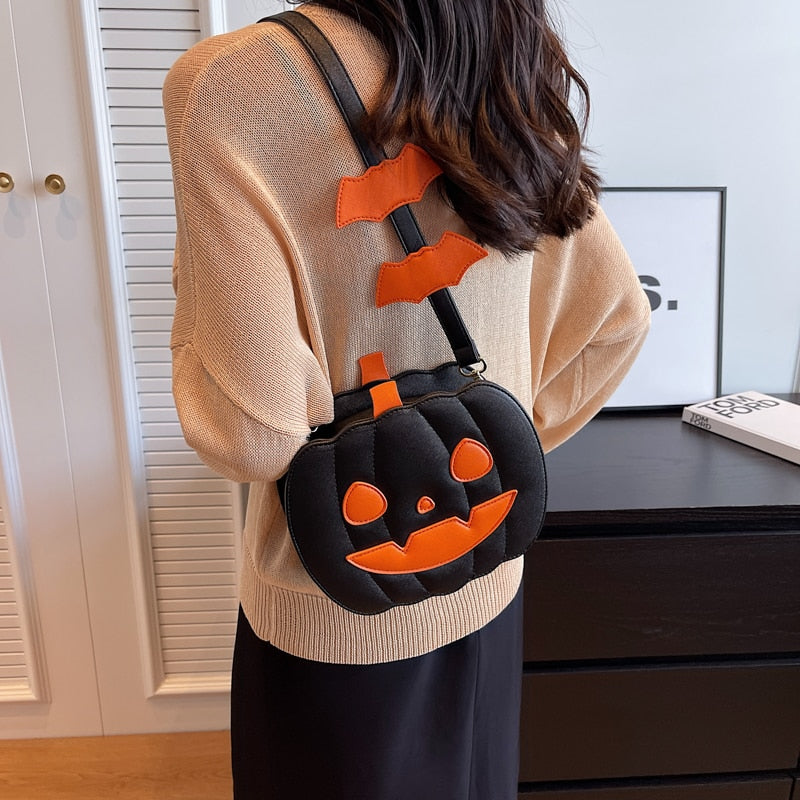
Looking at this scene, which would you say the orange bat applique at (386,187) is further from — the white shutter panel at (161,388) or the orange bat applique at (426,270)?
the white shutter panel at (161,388)

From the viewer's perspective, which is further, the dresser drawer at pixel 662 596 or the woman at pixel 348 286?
the dresser drawer at pixel 662 596

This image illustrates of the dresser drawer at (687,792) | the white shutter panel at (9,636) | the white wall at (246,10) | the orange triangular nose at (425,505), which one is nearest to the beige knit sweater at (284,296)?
the orange triangular nose at (425,505)

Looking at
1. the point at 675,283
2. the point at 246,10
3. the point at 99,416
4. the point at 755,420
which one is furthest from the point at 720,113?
the point at 99,416

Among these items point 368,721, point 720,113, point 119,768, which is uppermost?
point 720,113

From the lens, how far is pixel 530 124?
1.79 ft

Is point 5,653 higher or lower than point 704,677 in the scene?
lower

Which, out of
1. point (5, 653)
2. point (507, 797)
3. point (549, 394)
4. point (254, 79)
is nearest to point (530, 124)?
point (254, 79)

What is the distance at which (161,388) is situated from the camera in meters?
1.23

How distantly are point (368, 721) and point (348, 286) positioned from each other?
0.41m

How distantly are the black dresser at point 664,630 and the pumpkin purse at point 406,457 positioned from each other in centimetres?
37

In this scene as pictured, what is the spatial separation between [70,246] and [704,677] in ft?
3.94

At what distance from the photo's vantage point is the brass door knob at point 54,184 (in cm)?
112

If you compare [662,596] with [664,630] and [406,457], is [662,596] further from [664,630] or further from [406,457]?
[406,457]

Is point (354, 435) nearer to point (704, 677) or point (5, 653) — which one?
point (704, 677)
